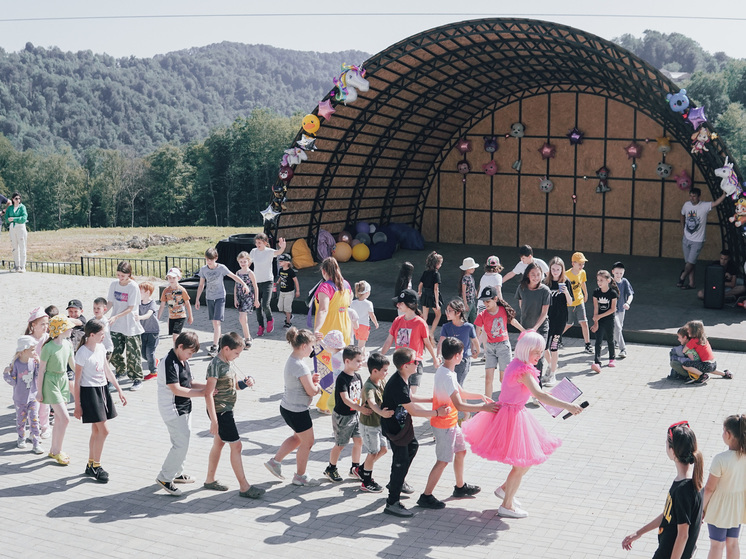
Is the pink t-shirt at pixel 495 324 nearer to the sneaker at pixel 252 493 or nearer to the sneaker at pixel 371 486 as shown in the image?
the sneaker at pixel 371 486

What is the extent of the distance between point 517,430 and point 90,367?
4219 millimetres

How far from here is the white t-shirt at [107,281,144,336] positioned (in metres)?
11.7

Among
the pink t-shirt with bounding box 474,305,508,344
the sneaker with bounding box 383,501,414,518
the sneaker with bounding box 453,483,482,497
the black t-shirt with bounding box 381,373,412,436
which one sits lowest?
the sneaker with bounding box 383,501,414,518

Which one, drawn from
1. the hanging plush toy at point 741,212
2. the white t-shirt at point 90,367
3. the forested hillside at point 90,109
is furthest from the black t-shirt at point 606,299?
the forested hillside at point 90,109

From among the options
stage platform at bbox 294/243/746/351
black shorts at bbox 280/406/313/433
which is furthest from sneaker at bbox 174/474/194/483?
stage platform at bbox 294/243/746/351

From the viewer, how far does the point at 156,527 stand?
7336 millimetres

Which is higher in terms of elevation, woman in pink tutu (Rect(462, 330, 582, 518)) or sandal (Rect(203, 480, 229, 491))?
woman in pink tutu (Rect(462, 330, 582, 518))

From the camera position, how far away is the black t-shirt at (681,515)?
5523 mm

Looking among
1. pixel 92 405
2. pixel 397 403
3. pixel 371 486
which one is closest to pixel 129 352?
pixel 92 405

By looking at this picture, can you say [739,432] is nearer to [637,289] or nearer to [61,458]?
[61,458]

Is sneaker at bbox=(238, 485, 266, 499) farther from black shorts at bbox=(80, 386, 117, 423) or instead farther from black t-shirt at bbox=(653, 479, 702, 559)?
black t-shirt at bbox=(653, 479, 702, 559)

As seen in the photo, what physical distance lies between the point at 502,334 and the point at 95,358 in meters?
4.75

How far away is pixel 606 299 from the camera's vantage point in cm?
1241

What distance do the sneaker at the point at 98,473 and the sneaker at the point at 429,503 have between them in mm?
3184
